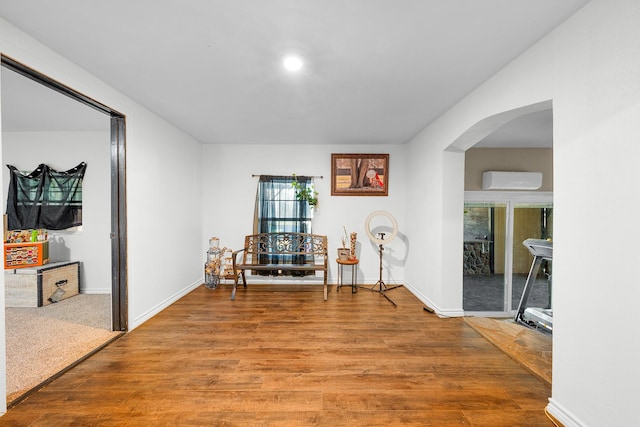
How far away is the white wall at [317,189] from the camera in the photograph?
4723 millimetres

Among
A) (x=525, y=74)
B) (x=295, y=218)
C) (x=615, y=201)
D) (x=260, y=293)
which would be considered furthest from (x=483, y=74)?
(x=260, y=293)

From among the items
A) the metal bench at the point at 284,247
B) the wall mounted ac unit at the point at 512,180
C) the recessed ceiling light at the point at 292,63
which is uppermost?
the recessed ceiling light at the point at 292,63

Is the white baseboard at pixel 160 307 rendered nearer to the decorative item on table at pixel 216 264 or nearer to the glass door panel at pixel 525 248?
the decorative item on table at pixel 216 264

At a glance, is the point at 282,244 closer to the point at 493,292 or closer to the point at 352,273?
the point at 352,273

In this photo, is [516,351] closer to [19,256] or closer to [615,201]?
[615,201]

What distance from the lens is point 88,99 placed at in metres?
2.39

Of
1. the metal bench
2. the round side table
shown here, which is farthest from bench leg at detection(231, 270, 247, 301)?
the round side table

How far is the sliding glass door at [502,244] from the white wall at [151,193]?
14.9 feet

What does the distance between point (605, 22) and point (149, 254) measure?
427 centimetres

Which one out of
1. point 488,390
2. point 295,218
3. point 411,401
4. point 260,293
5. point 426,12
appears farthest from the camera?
point 295,218

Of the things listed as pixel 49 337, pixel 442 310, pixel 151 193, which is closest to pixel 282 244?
pixel 151 193

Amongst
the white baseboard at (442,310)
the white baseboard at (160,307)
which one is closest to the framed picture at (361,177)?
the white baseboard at (442,310)

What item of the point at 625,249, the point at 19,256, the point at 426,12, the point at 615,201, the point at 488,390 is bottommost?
the point at 488,390

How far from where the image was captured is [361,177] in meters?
4.70
